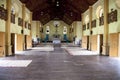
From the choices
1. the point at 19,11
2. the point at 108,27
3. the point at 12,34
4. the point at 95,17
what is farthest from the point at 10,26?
the point at 95,17

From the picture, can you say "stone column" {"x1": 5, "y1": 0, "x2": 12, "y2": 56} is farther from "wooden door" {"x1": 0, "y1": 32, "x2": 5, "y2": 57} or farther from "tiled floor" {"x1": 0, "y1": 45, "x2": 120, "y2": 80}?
"tiled floor" {"x1": 0, "y1": 45, "x2": 120, "y2": 80}

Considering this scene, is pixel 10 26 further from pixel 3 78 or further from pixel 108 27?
pixel 3 78

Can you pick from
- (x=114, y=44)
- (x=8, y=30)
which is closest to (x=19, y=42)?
(x=8, y=30)

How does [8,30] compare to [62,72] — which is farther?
[8,30]

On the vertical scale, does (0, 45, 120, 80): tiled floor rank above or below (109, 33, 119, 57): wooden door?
below

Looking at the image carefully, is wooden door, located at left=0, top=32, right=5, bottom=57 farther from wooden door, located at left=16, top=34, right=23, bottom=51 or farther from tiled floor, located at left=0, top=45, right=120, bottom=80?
wooden door, located at left=16, top=34, right=23, bottom=51

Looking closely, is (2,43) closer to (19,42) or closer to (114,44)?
(19,42)

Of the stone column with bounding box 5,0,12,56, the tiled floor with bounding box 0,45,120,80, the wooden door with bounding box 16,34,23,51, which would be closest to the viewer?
the tiled floor with bounding box 0,45,120,80

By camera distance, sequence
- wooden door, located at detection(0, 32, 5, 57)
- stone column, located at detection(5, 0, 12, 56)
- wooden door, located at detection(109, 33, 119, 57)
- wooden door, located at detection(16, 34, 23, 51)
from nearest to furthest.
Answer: wooden door, located at detection(109, 33, 119, 57) → wooden door, located at detection(0, 32, 5, 57) → stone column, located at detection(5, 0, 12, 56) → wooden door, located at detection(16, 34, 23, 51)

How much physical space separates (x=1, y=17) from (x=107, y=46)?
33.9ft

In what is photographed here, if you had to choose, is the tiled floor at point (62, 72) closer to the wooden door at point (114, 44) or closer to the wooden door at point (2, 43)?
the wooden door at point (114, 44)

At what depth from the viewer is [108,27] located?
23109 mm

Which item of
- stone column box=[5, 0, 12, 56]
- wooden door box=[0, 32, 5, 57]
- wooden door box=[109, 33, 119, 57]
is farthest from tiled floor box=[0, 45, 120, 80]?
stone column box=[5, 0, 12, 56]

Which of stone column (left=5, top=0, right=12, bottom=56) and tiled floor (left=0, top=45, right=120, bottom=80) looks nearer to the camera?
tiled floor (left=0, top=45, right=120, bottom=80)
